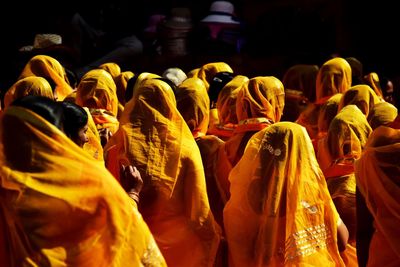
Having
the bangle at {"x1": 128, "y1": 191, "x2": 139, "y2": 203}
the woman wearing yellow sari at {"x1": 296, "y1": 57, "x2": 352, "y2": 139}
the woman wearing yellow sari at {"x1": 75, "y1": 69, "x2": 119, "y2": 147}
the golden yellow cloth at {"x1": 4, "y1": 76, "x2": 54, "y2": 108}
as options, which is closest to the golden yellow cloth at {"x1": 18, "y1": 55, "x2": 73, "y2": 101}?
the woman wearing yellow sari at {"x1": 75, "y1": 69, "x2": 119, "y2": 147}

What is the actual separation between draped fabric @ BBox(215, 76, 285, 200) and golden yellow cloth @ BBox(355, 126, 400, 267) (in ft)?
5.46

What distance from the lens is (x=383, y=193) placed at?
508 centimetres

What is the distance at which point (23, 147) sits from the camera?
4.07 m

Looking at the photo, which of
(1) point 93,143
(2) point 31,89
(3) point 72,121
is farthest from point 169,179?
(2) point 31,89

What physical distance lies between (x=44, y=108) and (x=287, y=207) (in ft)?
6.27

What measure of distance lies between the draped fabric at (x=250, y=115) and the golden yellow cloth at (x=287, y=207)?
1.04m

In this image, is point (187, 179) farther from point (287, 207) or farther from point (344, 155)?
point (344, 155)

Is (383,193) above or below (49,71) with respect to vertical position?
above

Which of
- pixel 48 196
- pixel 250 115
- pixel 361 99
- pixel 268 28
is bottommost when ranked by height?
pixel 268 28

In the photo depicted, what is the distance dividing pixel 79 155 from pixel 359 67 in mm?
7091

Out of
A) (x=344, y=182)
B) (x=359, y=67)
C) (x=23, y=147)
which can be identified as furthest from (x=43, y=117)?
(x=359, y=67)

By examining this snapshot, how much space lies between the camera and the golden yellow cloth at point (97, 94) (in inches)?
317

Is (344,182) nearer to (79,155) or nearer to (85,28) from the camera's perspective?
(79,155)

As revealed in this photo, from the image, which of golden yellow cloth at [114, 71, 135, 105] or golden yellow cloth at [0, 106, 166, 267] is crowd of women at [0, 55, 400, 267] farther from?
golden yellow cloth at [114, 71, 135, 105]
